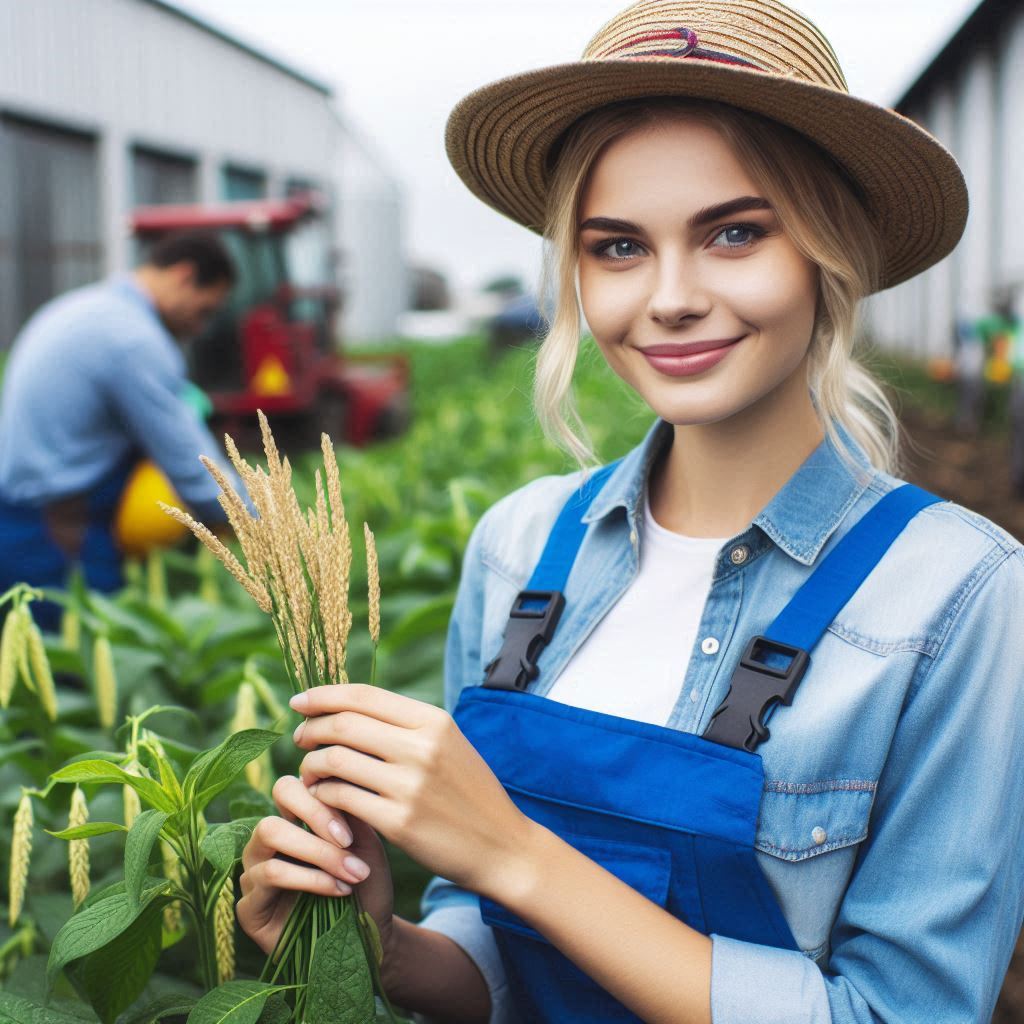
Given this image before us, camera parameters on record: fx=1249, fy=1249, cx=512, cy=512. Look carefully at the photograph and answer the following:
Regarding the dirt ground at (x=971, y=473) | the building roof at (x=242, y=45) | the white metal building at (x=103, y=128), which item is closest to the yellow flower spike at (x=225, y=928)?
the dirt ground at (x=971, y=473)

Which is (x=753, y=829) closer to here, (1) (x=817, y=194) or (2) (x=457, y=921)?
(2) (x=457, y=921)

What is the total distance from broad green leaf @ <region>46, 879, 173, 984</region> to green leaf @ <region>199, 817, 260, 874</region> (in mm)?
44

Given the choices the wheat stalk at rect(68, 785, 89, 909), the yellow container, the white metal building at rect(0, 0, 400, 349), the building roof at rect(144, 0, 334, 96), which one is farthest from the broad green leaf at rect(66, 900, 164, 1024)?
the building roof at rect(144, 0, 334, 96)

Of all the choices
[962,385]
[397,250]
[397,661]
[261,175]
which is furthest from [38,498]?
[397,250]

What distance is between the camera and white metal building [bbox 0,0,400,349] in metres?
16.1

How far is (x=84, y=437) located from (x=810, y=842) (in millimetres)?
3405

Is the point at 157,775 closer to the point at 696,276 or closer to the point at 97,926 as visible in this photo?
the point at 97,926

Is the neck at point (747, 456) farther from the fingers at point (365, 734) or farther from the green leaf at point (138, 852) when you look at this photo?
the green leaf at point (138, 852)

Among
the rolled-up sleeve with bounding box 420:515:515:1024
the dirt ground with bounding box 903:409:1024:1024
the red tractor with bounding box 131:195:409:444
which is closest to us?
the rolled-up sleeve with bounding box 420:515:515:1024

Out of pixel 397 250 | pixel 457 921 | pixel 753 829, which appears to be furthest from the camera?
pixel 397 250

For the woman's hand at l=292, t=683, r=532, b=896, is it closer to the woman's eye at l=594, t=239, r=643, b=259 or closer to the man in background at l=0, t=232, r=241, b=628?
the woman's eye at l=594, t=239, r=643, b=259

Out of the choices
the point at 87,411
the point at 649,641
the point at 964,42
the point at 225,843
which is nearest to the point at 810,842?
the point at 649,641

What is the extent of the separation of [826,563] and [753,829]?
28 centimetres

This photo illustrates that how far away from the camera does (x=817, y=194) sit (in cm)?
131
